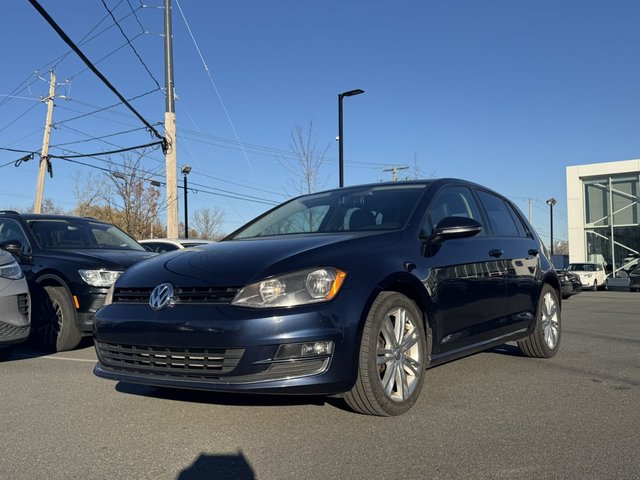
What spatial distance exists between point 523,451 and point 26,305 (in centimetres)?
485

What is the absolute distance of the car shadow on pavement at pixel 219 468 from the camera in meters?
2.90

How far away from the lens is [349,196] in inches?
206

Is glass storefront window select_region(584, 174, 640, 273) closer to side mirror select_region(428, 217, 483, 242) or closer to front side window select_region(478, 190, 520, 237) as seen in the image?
front side window select_region(478, 190, 520, 237)

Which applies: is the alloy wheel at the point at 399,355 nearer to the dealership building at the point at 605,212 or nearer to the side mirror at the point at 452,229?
the side mirror at the point at 452,229

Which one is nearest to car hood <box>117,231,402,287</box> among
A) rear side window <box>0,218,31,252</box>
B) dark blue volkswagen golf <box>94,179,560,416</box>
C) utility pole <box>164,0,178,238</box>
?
dark blue volkswagen golf <box>94,179,560,416</box>

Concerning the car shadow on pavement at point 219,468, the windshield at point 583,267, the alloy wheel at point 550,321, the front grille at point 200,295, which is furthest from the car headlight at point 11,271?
the windshield at point 583,267

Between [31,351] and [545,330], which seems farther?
[31,351]

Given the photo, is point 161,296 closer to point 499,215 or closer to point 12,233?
point 499,215

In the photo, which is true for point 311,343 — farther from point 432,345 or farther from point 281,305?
point 432,345

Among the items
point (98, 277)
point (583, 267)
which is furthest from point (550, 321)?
point (583, 267)

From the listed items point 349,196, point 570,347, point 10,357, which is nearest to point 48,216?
point 10,357

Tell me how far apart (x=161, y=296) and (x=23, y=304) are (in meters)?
2.89

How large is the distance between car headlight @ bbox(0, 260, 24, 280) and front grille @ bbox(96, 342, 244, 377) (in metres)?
2.47

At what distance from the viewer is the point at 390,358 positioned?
12.7 feet
